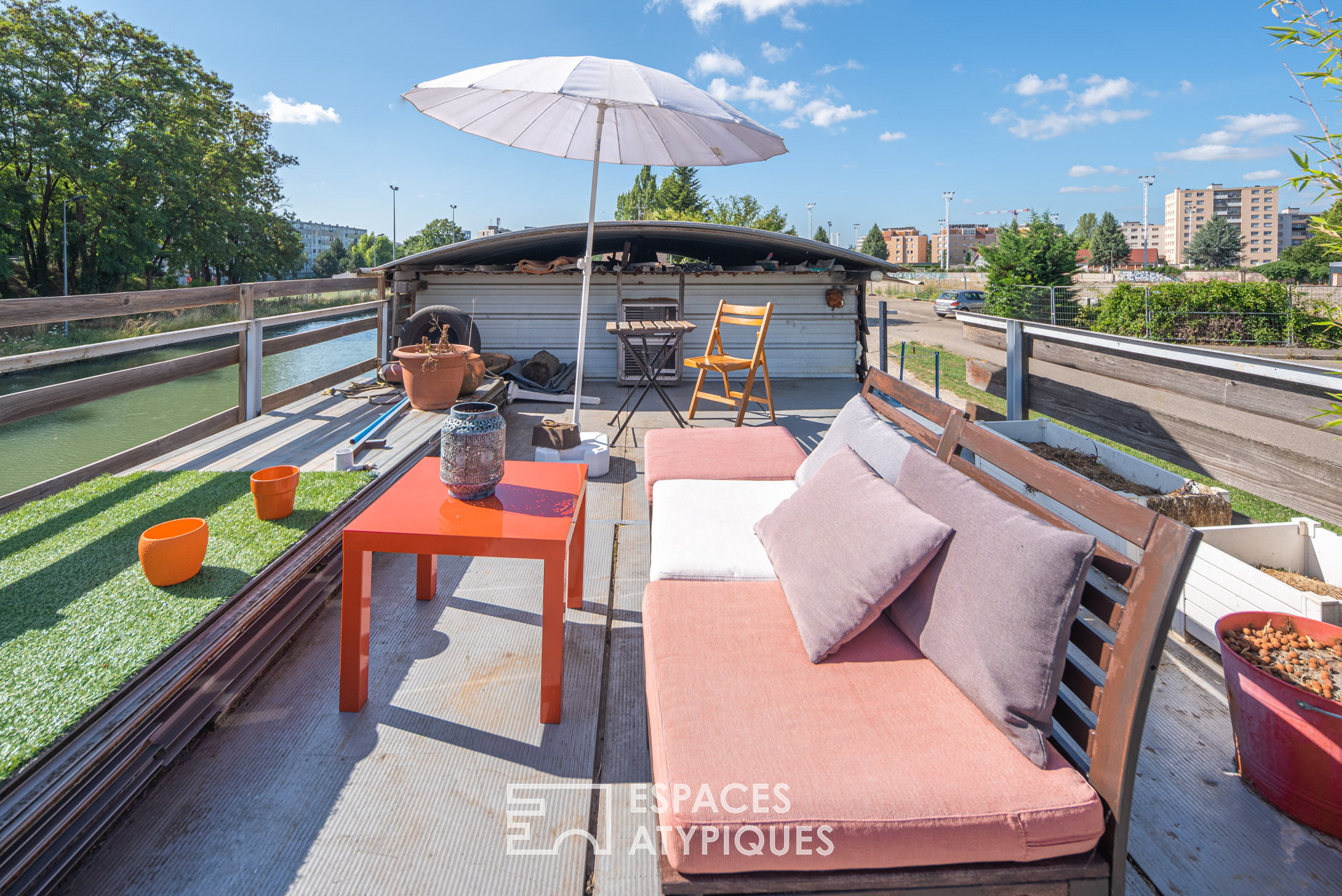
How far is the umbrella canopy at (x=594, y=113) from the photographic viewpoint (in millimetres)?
3215

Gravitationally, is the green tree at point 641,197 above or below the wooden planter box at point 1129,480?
above

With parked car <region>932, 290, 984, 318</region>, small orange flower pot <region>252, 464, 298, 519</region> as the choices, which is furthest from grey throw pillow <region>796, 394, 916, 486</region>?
parked car <region>932, 290, 984, 318</region>

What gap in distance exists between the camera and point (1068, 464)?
352cm

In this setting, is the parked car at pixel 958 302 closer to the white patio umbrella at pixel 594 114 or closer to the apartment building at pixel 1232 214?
the white patio umbrella at pixel 594 114

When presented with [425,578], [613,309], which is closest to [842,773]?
[425,578]

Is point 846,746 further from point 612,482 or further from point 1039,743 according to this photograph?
point 612,482

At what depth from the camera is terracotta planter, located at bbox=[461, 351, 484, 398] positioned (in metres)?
5.83

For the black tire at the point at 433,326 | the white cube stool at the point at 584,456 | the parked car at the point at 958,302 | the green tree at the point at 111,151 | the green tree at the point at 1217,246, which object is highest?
the green tree at the point at 1217,246

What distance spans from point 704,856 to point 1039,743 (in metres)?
0.64

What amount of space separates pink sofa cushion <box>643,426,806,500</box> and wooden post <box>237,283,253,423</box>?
3196 mm

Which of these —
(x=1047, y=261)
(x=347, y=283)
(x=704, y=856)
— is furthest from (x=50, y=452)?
(x=1047, y=261)

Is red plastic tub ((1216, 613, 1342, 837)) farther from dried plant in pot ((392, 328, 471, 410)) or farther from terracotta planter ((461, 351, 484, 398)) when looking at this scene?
terracotta planter ((461, 351, 484, 398))

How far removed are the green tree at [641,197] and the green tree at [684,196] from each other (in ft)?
11.3

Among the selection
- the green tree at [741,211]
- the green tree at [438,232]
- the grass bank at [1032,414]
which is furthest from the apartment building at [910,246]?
the grass bank at [1032,414]
